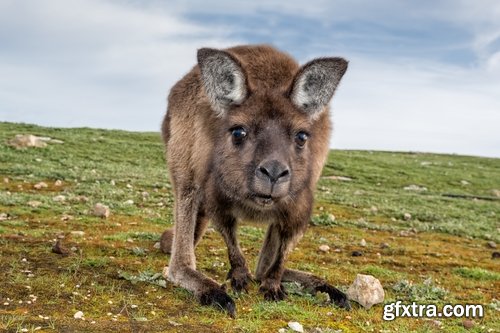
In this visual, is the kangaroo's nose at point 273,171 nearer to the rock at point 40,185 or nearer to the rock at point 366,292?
the rock at point 366,292

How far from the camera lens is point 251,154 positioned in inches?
235

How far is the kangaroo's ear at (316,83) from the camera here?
20.2 ft

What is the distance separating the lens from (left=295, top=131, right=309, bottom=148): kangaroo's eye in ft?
20.5

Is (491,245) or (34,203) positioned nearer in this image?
(34,203)

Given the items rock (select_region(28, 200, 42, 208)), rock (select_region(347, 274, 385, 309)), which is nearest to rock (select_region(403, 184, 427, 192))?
rock (select_region(28, 200, 42, 208))

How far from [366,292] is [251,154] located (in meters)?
2.65

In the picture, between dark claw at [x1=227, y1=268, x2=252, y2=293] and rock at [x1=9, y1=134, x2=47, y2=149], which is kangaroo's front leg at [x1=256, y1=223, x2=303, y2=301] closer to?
dark claw at [x1=227, y1=268, x2=252, y2=293]

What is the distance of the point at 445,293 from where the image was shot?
8445 mm

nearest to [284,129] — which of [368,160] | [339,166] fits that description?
[339,166]

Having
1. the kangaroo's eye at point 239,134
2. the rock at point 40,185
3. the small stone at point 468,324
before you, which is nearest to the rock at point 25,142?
the rock at point 40,185

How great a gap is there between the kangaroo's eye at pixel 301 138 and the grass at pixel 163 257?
4.70 feet

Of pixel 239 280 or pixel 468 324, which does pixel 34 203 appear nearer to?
pixel 239 280

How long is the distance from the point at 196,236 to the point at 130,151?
88.0 feet

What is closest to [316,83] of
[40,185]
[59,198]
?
[59,198]
